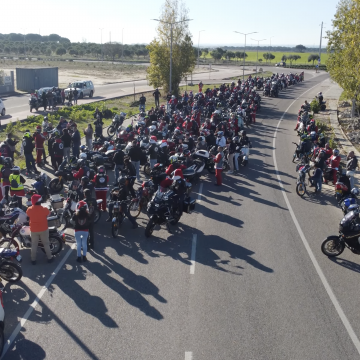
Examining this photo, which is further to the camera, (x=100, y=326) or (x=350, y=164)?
(x=350, y=164)

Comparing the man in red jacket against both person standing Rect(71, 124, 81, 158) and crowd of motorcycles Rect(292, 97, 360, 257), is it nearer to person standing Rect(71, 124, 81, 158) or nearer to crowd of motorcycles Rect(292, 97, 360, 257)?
person standing Rect(71, 124, 81, 158)

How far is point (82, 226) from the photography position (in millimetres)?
10328

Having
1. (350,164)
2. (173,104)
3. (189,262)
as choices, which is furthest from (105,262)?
(173,104)

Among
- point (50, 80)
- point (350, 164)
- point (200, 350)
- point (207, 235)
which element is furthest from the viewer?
point (50, 80)

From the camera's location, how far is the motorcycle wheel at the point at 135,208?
512 inches

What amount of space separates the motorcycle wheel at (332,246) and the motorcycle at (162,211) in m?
4.12

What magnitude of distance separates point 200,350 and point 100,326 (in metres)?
1.88

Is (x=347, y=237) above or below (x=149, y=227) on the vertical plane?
above

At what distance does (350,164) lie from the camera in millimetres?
15914

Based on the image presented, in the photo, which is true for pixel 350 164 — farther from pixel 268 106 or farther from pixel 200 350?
pixel 268 106

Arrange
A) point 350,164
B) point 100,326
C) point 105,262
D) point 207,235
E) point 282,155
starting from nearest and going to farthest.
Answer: point 100,326 < point 105,262 < point 207,235 < point 350,164 < point 282,155

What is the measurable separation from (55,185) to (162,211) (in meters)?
5.03

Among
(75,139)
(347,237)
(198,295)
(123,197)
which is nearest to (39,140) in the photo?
(75,139)

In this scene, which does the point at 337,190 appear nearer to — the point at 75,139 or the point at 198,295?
the point at 198,295
